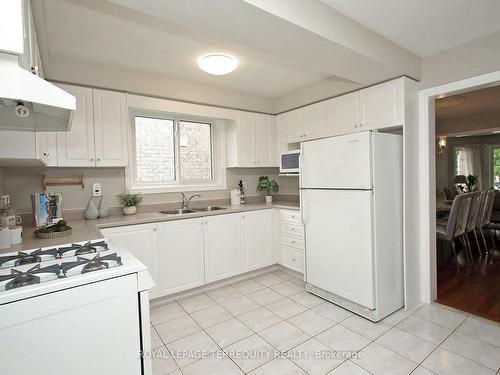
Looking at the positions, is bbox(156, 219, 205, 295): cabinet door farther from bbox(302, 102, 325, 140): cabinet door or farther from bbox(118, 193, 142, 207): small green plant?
bbox(302, 102, 325, 140): cabinet door

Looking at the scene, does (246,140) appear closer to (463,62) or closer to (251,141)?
(251,141)

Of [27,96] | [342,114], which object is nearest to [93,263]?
[27,96]

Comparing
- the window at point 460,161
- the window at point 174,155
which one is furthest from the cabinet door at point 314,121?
the window at point 460,161

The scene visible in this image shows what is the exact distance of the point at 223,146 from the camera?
3.75 meters

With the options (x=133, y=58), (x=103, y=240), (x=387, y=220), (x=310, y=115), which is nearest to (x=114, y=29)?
(x=133, y=58)

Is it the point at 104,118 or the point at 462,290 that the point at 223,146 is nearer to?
the point at 104,118

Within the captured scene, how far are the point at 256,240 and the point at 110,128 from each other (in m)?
2.06

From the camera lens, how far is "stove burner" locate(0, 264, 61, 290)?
3.42 feet

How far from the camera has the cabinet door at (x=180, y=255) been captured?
8.70 feet

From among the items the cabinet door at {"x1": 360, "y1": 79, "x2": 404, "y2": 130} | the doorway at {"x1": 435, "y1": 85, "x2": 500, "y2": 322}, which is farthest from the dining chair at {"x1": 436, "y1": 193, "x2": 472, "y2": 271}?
the cabinet door at {"x1": 360, "y1": 79, "x2": 404, "y2": 130}

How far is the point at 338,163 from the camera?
2.40m

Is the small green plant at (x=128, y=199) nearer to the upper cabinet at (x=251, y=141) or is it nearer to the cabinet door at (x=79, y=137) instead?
the cabinet door at (x=79, y=137)

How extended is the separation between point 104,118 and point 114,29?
2.98 ft

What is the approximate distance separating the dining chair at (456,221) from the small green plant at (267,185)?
2.26 m
